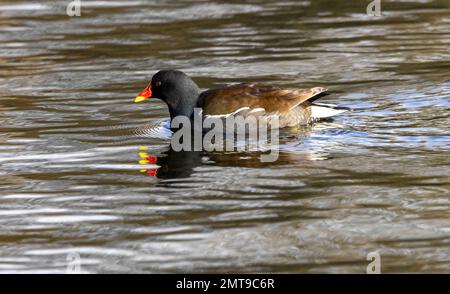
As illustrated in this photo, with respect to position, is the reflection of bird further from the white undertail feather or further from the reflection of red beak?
the reflection of red beak

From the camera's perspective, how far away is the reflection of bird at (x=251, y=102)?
10.5 meters

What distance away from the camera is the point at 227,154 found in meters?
9.45

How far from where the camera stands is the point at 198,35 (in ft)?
50.1

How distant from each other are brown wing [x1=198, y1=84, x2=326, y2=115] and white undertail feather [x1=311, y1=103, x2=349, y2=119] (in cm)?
12

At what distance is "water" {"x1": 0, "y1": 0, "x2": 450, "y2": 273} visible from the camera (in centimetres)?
691

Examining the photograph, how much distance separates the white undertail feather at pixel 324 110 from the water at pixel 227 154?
0.88 feet

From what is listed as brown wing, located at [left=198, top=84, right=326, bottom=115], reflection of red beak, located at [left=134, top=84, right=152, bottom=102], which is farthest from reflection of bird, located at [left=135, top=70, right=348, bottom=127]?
reflection of red beak, located at [left=134, top=84, right=152, bottom=102]

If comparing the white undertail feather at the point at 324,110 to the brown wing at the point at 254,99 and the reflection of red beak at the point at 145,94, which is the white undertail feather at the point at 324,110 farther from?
the reflection of red beak at the point at 145,94

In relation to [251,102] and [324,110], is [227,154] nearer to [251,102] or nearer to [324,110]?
[251,102]

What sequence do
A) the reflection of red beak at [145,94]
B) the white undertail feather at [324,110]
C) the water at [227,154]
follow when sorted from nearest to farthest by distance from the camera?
the water at [227,154], the white undertail feather at [324,110], the reflection of red beak at [145,94]

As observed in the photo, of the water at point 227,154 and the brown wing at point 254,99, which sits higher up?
the brown wing at point 254,99


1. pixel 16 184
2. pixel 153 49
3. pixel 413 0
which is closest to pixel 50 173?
pixel 16 184

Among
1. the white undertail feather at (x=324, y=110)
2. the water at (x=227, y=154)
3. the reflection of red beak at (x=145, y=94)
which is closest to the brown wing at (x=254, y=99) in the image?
the white undertail feather at (x=324, y=110)

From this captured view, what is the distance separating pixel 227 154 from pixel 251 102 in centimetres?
119
